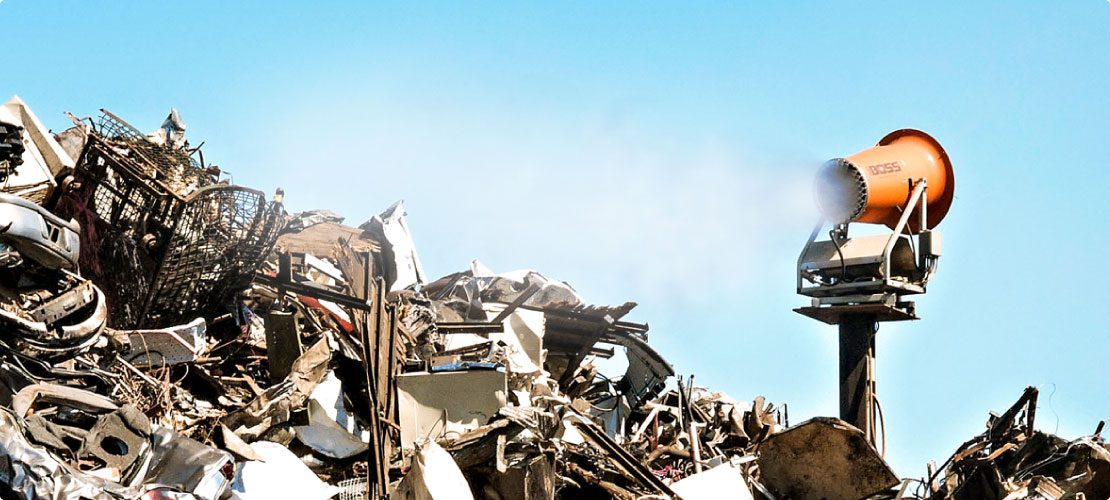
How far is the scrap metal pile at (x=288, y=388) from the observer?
7.64 meters

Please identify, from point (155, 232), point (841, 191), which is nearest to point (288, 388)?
point (155, 232)

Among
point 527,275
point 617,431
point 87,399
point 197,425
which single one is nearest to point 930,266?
point 617,431

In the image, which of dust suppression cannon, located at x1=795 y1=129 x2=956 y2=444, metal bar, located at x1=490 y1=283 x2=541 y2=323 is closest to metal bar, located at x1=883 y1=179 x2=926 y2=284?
dust suppression cannon, located at x1=795 y1=129 x2=956 y2=444

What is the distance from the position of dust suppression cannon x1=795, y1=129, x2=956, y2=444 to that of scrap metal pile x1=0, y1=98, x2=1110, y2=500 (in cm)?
127

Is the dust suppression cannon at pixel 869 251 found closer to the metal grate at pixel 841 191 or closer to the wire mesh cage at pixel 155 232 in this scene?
the metal grate at pixel 841 191

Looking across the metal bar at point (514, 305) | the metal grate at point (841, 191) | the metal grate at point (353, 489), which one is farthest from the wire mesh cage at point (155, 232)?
the metal grate at point (841, 191)

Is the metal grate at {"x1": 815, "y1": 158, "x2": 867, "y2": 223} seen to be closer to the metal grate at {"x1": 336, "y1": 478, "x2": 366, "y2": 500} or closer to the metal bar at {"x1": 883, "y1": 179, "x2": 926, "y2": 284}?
the metal bar at {"x1": 883, "y1": 179, "x2": 926, "y2": 284}

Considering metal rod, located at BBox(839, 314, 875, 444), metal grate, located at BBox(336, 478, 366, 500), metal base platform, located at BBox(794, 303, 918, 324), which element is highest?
metal base platform, located at BBox(794, 303, 918, 324)

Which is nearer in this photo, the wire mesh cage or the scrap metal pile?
the scrap metal pile

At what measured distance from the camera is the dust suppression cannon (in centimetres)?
1057

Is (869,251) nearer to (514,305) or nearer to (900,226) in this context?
(900,226)

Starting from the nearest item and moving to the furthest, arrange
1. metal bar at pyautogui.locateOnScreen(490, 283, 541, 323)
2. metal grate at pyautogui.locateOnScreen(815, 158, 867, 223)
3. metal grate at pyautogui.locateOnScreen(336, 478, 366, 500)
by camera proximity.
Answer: metal grate at pyautogui.locateOnScreen(336, 478, 366, 500), metal grate at pyautogui.locateOnScreen(815, 158, 867, 223), metal bar at pyautogui.locateOnScreen(490, 283, 541, 323)

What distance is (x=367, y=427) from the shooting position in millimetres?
9320

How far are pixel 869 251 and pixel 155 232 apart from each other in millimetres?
6521
